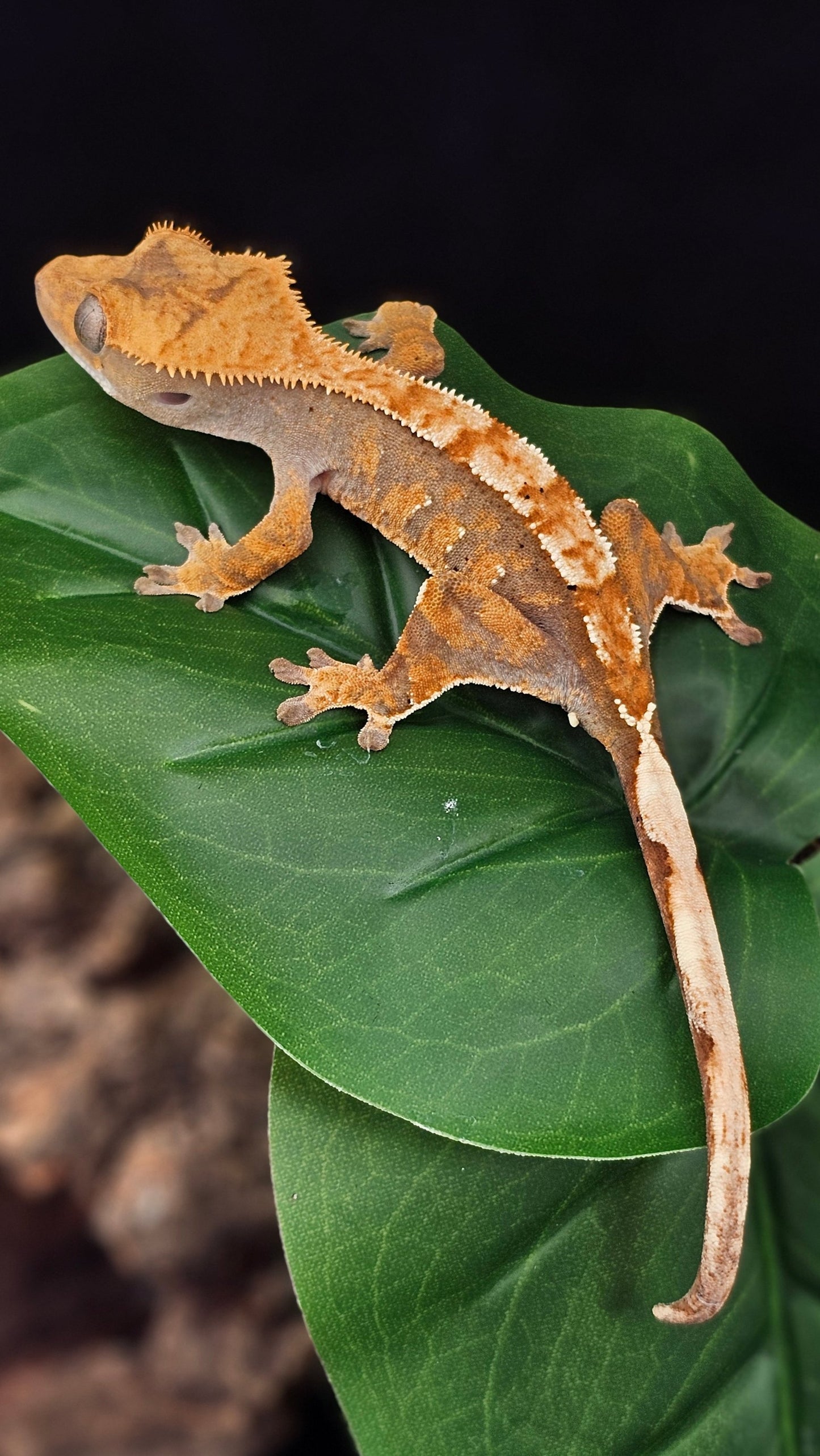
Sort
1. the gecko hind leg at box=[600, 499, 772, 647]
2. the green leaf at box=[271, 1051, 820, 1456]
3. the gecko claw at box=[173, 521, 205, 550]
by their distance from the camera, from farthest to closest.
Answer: the gecko hind leg at box=[600, 499, 772, 647] < the gecko claw at box=[173, 521, 205, 550] < the green leaf at box=[271, 1051, 820, 1456]

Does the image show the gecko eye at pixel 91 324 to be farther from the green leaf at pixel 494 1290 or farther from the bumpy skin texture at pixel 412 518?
the green leaf at pixel 494 1290

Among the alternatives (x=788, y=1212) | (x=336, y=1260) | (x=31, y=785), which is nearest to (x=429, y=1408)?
(x=336, y=1260)

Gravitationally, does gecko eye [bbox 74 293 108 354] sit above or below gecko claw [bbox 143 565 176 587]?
above

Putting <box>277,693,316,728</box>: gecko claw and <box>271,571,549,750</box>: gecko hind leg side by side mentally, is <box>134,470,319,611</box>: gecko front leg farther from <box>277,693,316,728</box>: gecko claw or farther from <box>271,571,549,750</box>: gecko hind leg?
<box>277,693,316,728</box>: gecko claw

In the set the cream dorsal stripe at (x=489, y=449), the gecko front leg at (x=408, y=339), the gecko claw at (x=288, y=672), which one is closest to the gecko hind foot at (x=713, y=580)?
the cream dorsal stripe at (x=489, y=449)

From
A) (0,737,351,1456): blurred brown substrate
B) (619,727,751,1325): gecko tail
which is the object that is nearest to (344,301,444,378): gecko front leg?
(619,727,751,1325): gecko tail

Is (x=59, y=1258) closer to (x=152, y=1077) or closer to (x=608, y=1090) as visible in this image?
(x=152, y=1077)

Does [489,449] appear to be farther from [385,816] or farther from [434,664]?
[385,816]

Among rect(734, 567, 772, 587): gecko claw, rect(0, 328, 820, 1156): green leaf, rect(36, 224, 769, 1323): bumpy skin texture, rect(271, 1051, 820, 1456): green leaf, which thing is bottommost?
rect(271, 1051, 820, 1456): green leaf

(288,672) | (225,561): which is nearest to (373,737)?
(288,672)

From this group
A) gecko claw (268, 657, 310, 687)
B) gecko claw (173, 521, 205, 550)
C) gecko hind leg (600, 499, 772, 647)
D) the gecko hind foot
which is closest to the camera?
gecko claw (268, 657, 310, 687)
